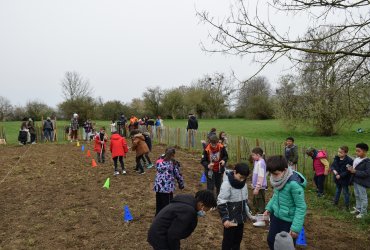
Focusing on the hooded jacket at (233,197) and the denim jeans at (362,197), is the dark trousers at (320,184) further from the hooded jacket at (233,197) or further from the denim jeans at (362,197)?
the hooded jacket at (233,197)

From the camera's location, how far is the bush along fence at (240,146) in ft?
33.6

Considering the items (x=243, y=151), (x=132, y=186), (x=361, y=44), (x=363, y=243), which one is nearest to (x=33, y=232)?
(x=132, y=186)

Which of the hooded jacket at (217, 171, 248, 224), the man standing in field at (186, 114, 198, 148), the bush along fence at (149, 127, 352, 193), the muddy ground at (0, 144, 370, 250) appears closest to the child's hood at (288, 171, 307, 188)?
the hooded jacket at (217, 171, 248, 224)

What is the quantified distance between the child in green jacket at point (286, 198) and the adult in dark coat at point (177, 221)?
844 millimetres

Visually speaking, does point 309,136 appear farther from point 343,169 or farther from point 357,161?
point 357,161

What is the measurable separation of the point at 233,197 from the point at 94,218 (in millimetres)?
3622

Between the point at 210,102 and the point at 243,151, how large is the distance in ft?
152

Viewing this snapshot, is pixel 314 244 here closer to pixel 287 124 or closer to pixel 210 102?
pixel 287 124

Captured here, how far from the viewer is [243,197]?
4598mm

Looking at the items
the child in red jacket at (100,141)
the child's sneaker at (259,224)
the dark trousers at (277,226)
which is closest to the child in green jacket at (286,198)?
the dark trousers at (277,226)

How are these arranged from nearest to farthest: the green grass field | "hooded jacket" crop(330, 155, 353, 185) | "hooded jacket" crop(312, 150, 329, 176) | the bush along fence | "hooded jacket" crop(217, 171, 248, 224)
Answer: "hooded jacket" crop(217, 171, 248, 224)
"hooded jacket" crop(330, 155, 353, 185)
"hooded jacket" crop(312, 150, 329, 176)
the bush along fence
the green grass field

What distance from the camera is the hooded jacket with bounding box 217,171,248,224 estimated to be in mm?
4445

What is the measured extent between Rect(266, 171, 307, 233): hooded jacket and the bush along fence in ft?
18.5

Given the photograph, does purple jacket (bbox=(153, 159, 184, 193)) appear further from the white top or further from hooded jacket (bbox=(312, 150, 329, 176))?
hooded jacket (bbox=(312, 150, 329, 176))
